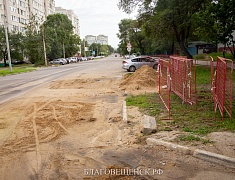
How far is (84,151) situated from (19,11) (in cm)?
8165

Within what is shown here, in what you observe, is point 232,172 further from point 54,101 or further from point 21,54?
point 21,54

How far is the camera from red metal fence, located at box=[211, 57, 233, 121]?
612 centimetres

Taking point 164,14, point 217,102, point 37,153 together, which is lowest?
point 37,153

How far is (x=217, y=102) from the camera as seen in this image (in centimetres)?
702

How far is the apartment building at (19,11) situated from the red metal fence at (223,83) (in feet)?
183

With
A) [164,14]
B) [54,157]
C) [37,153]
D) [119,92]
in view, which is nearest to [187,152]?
[54,157]

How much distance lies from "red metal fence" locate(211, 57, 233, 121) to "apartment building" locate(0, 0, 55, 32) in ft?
183

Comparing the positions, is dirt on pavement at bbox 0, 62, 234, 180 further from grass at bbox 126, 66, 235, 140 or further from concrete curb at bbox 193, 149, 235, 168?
grass at bbox 126, 66, 235, 140

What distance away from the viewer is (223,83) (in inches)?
242

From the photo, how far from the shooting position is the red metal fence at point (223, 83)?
6.12 metres

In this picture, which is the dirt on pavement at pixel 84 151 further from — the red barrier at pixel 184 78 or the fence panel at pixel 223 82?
→ the fence panel at pixel 223 82

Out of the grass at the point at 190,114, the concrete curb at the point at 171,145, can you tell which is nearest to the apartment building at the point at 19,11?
the grass at the point at 190,114

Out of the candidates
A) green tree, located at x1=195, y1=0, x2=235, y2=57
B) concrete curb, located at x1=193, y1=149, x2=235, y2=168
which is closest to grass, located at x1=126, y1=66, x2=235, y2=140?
concrete curb, located at x1=193, y1=149, x2=235, y2=168

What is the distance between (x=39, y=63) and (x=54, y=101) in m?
46.6
